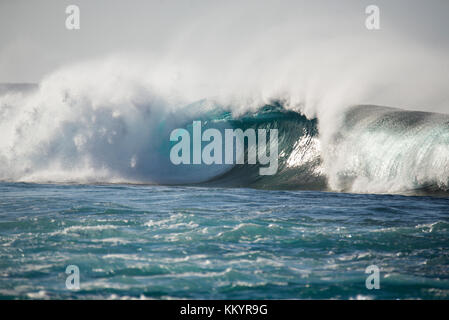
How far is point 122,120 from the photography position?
20.1m

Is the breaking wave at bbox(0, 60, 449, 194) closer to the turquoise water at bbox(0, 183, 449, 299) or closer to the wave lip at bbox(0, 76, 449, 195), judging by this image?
the wave lip at bbox(0, 76, 449, 195)

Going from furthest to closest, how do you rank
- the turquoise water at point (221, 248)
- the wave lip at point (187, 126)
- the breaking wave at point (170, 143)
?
the breaking wave at point (170, 143), the wave lip at point (187, 126), the turquoise water at point (221, 248)

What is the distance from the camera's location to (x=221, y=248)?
6.88 meters

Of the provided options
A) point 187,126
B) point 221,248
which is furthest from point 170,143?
point 221,248

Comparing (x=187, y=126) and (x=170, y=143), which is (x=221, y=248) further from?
(x=187, y=126)

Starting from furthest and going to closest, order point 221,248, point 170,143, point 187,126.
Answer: point 187,126
point 170,143
point 221,248

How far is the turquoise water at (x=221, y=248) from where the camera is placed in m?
5.21

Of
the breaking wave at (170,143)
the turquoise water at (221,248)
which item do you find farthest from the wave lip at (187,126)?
the turquoise water at (221,248)

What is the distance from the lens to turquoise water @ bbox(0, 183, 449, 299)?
521cm

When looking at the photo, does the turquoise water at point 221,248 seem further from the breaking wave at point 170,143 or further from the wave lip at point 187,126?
the breaking wave at point 170,143

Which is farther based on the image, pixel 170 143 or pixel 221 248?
pixel 170 143

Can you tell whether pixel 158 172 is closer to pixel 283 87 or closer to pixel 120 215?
pixel 283 87
